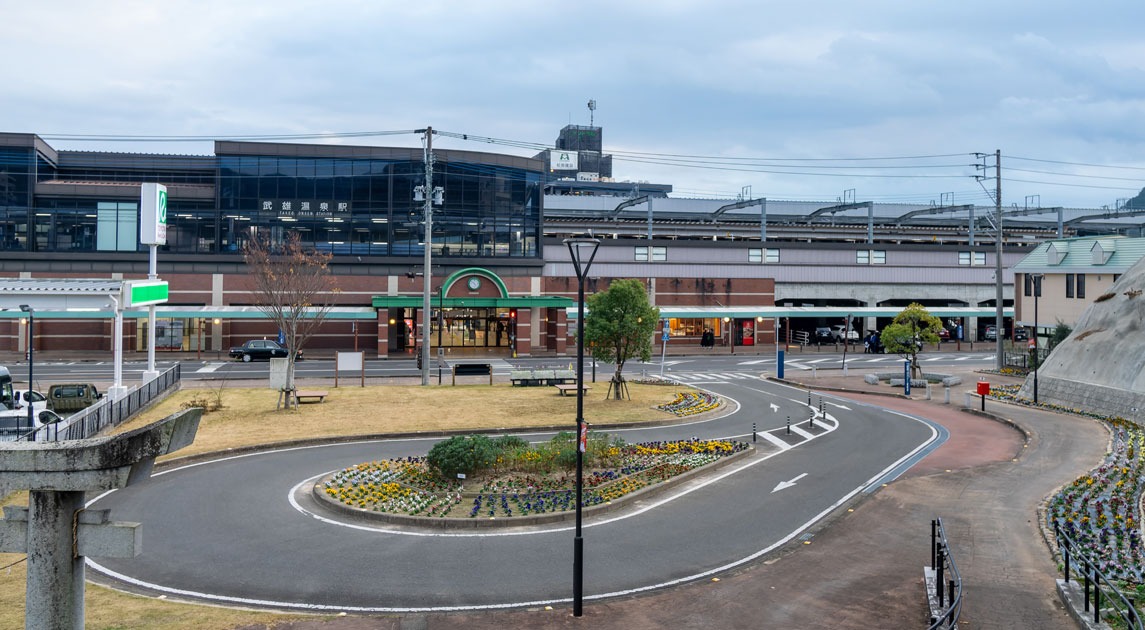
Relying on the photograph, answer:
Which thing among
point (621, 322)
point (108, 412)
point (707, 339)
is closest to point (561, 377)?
point (621, 322)

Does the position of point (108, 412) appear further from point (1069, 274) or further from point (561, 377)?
point (1069, 274)

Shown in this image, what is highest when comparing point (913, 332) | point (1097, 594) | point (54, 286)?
point (54, 286)

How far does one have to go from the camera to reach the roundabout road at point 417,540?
14.6m

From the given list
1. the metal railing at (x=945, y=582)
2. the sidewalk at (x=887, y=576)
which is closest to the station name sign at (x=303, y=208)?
the sidewalk at (x=887, y=576)

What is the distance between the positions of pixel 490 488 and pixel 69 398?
21.1 metres

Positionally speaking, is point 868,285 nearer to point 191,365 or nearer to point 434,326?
point 434,326

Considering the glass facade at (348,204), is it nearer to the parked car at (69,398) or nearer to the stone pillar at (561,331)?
the stone pillar at (561,331)

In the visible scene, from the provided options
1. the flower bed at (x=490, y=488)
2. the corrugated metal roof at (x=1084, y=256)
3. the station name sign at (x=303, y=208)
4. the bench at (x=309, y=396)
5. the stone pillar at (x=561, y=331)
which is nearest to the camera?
the flower bed at (x=490, y=488)

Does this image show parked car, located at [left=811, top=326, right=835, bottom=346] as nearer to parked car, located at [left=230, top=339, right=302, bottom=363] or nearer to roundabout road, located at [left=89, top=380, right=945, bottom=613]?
parked car, located at [left=230, top=339, right=302, bottom=363]

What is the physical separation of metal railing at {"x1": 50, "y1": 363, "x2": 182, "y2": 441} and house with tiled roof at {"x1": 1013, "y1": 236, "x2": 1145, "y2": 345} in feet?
157

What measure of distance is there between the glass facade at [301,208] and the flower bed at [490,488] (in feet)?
148

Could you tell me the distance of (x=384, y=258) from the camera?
218ft

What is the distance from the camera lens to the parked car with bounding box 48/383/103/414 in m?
31.7

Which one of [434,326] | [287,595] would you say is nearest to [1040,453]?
[287,595]
